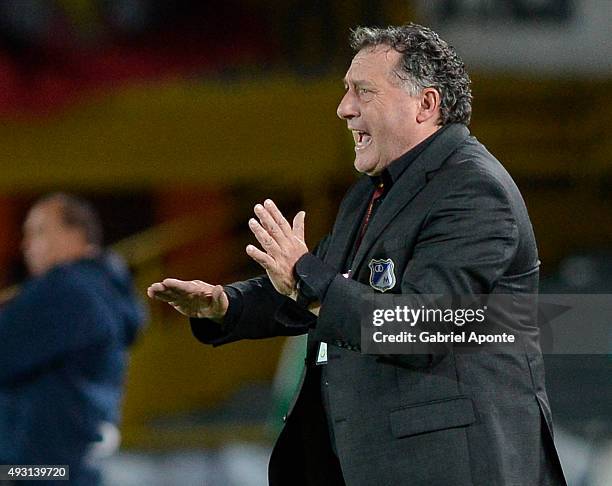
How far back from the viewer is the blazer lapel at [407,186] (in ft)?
7.36

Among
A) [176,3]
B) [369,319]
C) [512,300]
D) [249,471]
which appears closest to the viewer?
[369,319]

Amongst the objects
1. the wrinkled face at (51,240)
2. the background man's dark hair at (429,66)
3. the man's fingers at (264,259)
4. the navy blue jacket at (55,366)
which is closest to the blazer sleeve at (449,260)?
the man's fingers at (264,259)

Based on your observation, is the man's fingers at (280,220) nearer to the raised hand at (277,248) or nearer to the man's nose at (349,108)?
the raised hand at (277,248)

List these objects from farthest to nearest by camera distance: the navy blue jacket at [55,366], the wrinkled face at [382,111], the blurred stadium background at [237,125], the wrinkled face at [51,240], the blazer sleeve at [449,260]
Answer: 1. the blurred stadium background at [237,125]
2. the wrinkled face at [51,240]
3. the navy blue jacket at [55,366]
4. the wrinkled face at [382,111]
5. the blazer sleeve at [449,260]

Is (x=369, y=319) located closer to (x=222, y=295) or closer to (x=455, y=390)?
(x=455, y=390)

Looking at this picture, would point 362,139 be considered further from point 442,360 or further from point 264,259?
point 442,360

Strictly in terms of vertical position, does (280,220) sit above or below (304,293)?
above

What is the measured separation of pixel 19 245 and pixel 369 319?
7.35 meters

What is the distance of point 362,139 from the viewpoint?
237cm

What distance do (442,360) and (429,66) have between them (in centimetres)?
58

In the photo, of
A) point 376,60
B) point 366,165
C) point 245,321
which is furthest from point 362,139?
point 245,321

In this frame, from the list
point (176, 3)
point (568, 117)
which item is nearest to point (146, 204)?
point (176, 3)

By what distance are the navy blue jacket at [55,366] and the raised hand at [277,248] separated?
1.70 m

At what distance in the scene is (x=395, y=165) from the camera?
2320mm
